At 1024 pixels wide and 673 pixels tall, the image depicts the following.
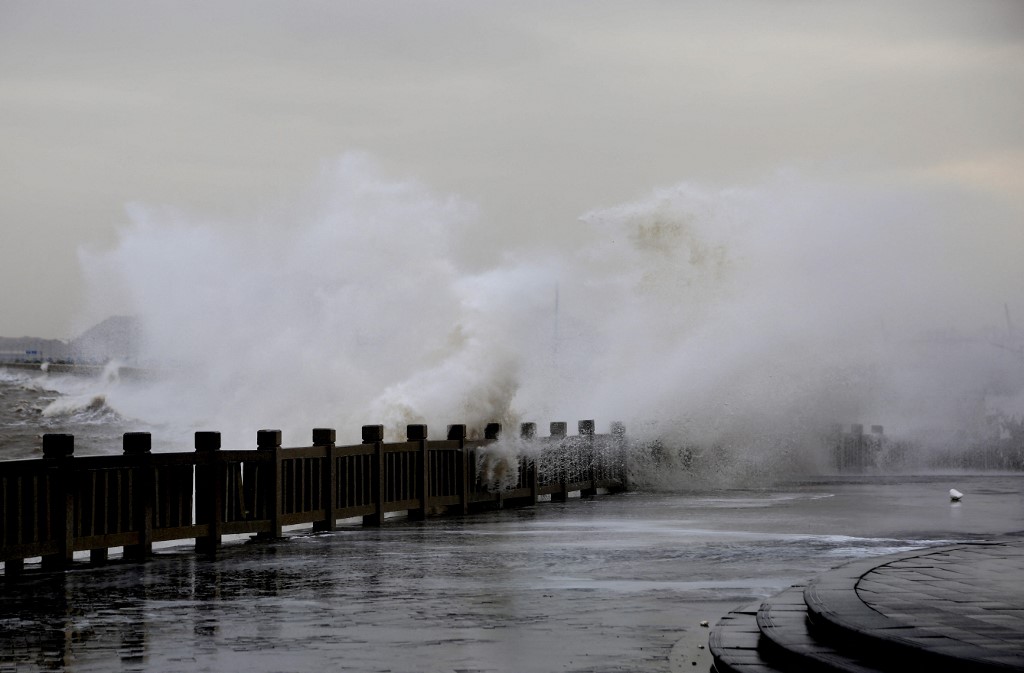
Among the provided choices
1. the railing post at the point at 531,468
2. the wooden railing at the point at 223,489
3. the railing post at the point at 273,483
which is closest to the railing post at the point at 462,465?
the wooden railing at the point at 223,489

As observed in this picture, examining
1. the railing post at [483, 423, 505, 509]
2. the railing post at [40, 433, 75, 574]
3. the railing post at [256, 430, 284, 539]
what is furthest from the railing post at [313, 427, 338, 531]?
the railing post at [483, 423, 505, 509]

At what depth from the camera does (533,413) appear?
32.1 m

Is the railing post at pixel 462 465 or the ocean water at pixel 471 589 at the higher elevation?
the railing post at pixel 462 465

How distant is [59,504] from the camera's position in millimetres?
14109

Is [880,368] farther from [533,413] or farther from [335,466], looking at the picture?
[335,466]

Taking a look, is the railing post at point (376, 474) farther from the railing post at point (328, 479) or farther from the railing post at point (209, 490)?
the railing post at point (209, 490)

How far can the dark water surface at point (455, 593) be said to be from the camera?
28.3 ft

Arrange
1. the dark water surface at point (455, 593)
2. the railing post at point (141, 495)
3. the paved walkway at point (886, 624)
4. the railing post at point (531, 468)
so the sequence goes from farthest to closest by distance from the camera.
Answer: the railing post at point (531, 468)
the railing post at point (141, 495)
the dark water surface at point (455, 593)
the paved walkway at point (886, 624)

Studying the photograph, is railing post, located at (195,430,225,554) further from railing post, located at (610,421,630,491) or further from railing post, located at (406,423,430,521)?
railing post, located at (610,421,630,491)

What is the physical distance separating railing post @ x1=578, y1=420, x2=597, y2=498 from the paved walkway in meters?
15.4

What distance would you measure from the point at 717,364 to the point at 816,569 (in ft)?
64.0

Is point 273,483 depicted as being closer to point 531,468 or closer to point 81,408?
point 531,468

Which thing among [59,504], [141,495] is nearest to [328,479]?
[141,495]

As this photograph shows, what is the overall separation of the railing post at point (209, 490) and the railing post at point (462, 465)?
612cm
